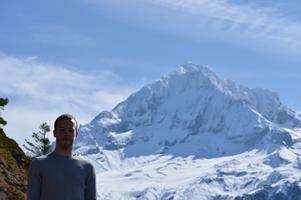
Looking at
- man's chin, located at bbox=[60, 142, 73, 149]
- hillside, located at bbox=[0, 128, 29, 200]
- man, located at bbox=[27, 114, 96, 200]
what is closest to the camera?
man, located at bbox=[27, 114, 96, 200]

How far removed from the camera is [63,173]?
378 inches

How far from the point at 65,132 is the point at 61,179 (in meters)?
0.52

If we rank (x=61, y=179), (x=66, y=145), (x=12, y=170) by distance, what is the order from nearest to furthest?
(x=61, y=179) → (x=66, y=145) → (x=12, y=170)

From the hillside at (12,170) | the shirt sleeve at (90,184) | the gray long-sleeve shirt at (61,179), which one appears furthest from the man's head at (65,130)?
the hillside at (12,170)

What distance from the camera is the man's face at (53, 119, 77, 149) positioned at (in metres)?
9.68

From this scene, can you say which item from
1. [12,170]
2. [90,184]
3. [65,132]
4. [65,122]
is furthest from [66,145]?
[12,170]

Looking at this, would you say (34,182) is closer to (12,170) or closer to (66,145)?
(66,145)

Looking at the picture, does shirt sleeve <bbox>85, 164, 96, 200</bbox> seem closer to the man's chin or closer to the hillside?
the man's chin

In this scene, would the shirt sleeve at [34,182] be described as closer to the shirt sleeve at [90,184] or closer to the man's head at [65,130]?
the man's head at [65,130]

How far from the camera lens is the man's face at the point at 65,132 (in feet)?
31.8

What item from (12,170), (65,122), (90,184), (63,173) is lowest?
(90,184)

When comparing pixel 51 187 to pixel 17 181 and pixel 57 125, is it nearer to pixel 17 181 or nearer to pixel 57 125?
pixel 57 125

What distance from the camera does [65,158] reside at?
9711 mm

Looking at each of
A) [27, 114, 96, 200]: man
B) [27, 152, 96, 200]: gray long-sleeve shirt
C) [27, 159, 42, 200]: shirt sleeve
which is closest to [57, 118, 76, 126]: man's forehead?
[27, 114, 96, 200]: man
